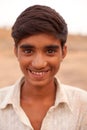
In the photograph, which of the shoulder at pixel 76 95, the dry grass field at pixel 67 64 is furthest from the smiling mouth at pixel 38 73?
the dry grass field at pixel 67 64

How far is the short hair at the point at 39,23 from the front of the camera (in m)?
3.32

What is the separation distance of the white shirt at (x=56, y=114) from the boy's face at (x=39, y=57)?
225 mm

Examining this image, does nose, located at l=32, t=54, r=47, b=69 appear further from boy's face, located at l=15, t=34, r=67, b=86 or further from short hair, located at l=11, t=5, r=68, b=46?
short hair, located at l=11, t=5, r=68, b=46

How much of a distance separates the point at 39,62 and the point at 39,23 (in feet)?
0.87

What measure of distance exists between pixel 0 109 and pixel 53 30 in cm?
71

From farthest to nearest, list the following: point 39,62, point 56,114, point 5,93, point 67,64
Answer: point 67,64, point 5,93, point 56,114, point 39,62

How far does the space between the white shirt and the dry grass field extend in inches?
244

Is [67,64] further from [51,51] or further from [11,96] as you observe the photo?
[51,51]

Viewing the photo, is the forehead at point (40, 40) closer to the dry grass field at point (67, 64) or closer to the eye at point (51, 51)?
the eye at point (51, 51)

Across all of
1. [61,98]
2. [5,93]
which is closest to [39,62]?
[61,98]

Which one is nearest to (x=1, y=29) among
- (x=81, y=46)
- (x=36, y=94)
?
(x=81, y=46)

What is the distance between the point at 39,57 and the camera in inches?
131

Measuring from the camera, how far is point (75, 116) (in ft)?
11.7


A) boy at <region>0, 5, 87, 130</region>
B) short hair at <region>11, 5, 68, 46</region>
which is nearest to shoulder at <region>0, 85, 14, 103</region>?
boy at <region>0, 5, 87, 130</region>
